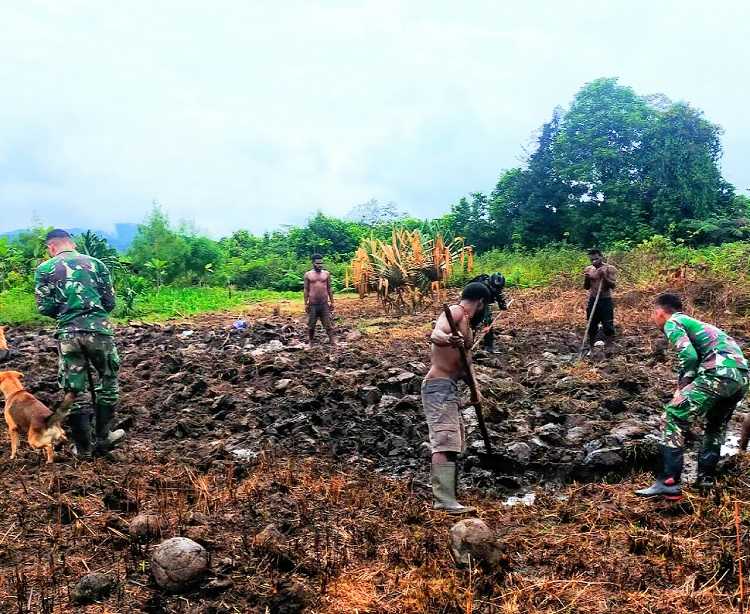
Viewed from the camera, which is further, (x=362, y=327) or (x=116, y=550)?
(x=362, y=327)

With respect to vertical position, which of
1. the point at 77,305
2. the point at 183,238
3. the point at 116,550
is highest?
the point at 183,238

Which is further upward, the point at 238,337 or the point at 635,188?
the point at 635,188

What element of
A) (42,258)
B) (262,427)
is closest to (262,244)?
(42,258)

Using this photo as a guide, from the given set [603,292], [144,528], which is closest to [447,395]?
[144,528]

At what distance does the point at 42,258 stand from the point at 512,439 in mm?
19374

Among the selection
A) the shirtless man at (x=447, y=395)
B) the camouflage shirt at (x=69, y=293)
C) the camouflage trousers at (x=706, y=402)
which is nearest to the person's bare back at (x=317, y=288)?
the camouflage shirt at (x=69, y=293)

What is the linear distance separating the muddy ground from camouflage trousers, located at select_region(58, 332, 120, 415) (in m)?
0.54

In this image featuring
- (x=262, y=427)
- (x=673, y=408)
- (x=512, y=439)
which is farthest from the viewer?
(x=262, y=427)

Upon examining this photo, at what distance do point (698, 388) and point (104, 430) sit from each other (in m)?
4.95

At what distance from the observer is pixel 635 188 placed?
26141mm

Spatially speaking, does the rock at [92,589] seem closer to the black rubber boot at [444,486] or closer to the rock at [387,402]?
the black rubber boot at [444,486]

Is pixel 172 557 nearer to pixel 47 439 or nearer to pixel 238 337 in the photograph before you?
pixel 47 439

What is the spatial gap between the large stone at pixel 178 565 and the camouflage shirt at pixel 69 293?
2.84m

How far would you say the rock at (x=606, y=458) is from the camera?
5.23m
